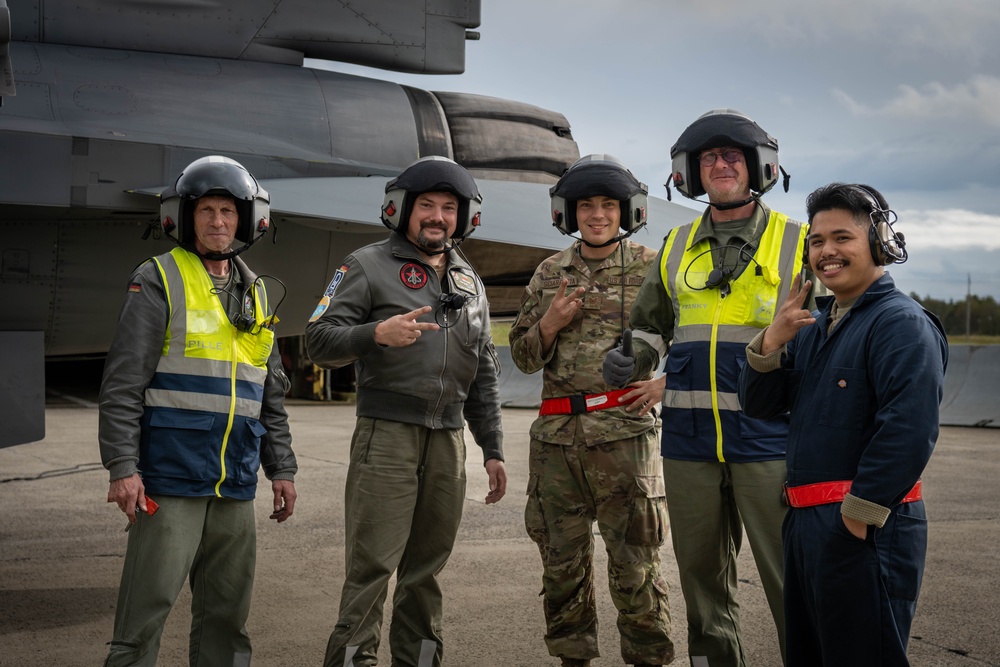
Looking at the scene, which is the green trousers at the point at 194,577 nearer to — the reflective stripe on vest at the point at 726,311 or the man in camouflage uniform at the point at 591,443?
the man in camouflage uniform at the point at 591,443

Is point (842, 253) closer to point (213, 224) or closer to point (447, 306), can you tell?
point (447, 306)

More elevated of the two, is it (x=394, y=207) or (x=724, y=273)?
(x=394, y=207)

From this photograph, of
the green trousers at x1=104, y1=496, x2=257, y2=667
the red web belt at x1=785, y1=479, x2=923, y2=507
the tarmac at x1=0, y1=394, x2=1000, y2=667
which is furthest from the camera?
the tarmac at x1=0, y1=394, x2=1000, y2=667

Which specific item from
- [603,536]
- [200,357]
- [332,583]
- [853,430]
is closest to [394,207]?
[200,357]

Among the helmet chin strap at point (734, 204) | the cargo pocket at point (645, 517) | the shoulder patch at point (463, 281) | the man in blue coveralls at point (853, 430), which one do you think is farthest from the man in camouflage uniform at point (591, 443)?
the man in blue coveralls at point (853, 430)

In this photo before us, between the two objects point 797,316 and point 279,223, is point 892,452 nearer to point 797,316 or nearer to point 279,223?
point 797,316

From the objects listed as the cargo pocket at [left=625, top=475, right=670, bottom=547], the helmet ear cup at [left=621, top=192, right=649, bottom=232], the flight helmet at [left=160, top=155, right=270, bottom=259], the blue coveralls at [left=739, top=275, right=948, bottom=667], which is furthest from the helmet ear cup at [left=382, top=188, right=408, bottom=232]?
the blue coveralls at [left=739, top=275, right=948, bottom=667]

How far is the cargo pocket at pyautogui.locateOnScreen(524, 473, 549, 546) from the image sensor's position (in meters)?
3.59

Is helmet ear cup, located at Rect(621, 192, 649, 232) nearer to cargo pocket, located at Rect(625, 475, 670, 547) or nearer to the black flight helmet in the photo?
the black flight helmet

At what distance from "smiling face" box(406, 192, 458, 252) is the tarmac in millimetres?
1748

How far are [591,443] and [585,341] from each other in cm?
40

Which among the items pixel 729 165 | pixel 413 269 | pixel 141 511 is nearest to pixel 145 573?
pixel 141 511

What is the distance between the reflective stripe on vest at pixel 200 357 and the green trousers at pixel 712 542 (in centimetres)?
149

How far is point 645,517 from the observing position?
345 cm
